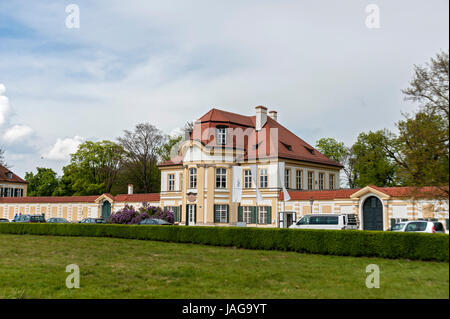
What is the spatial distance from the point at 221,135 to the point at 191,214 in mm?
8501

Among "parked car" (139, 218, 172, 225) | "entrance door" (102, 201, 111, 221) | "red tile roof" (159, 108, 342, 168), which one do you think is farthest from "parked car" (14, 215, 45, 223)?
"parked car" (139, 218, 172, 225)

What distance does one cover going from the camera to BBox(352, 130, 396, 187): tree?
1912 inches

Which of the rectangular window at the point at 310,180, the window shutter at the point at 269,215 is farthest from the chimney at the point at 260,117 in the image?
the window shutter at the point at 269,215

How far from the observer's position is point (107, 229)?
3011cm

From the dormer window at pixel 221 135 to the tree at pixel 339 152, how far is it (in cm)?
2060

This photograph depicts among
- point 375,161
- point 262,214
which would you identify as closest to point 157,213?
point 262,214

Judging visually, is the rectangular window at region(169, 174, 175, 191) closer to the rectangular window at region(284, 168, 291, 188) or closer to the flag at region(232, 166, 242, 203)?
the flag at region(232, 166, 242, 203)

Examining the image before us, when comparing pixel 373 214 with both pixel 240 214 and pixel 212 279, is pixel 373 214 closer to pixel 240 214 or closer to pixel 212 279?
pixel 240 214

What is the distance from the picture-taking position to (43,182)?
280 feet

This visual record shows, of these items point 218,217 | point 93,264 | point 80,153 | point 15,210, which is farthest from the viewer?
point 80,153
